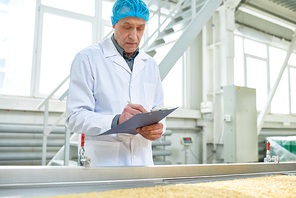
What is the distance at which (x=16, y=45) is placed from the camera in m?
3.70

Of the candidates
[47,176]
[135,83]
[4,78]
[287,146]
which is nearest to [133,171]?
[47,176]

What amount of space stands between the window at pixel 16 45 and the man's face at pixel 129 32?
2.82 m

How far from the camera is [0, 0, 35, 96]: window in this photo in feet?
11.9

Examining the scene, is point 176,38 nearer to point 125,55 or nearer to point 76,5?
point 125,55

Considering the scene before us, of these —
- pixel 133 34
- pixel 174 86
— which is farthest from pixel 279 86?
pixel 133 34

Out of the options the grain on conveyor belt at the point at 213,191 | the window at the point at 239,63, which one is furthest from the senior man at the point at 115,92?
the window at the point at 239,63

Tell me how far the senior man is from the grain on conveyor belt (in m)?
0.31

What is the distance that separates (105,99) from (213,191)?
61cm

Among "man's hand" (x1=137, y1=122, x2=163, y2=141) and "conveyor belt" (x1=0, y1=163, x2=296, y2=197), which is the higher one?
"man's hand" (x1=137, y1=122, x2=163, y2=141)

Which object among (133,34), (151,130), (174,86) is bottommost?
(151,130)

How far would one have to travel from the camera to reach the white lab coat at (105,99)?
1.17m

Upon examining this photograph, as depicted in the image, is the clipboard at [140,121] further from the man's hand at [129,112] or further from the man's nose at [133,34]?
the man's nose at [133,34]

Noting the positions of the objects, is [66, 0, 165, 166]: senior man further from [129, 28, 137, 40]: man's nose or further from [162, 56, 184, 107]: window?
[162, 56, 184, 107]: window

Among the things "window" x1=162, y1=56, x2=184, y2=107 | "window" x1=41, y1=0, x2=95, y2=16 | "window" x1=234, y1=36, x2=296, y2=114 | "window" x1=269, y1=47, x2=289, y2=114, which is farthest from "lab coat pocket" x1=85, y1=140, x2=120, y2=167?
"window" x1=269, y1=47, x2=289, y2=114
